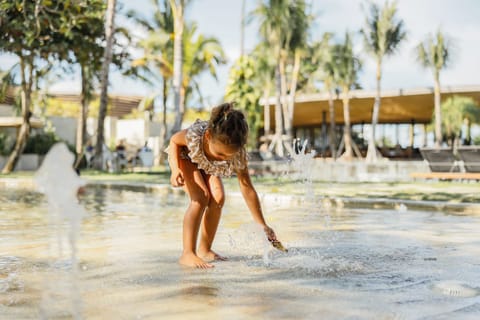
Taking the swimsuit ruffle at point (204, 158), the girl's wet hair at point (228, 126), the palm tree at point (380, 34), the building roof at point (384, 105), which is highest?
the palm tree at point (380, 34)

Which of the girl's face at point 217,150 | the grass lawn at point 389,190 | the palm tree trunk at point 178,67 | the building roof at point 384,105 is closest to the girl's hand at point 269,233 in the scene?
the girl's face at point 217,150

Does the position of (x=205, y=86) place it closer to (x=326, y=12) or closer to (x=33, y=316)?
(x=326, y=12)

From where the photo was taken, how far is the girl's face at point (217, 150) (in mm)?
3500

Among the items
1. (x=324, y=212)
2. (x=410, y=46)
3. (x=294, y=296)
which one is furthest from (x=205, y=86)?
(x=294, y=296)

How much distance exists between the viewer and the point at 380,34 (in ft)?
96.6

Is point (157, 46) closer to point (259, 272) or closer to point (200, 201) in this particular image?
point (200, 201)

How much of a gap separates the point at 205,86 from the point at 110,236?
25.1 metres

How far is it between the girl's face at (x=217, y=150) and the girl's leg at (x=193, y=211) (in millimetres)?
214

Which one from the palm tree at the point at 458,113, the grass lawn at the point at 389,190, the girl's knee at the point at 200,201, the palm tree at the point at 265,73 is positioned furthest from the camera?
the palm tree at the point at 265,73

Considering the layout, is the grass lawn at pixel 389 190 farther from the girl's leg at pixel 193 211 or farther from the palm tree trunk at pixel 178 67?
the palm tree trunk at pixel 178 67

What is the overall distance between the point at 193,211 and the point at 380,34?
2750 cm

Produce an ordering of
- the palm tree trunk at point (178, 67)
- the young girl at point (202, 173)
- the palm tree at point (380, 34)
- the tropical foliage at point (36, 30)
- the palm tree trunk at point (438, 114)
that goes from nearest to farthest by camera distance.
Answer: the young girl at point (202, 173)
the tropical foliage at point (36, 30)
the palm tree trunk at point (178, 67)
the palm tree trunk at point (438, 114)
the palm tree at point (380, 34)

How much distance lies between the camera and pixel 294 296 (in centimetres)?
304

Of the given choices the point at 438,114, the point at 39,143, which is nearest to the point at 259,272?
the point at 39,143
